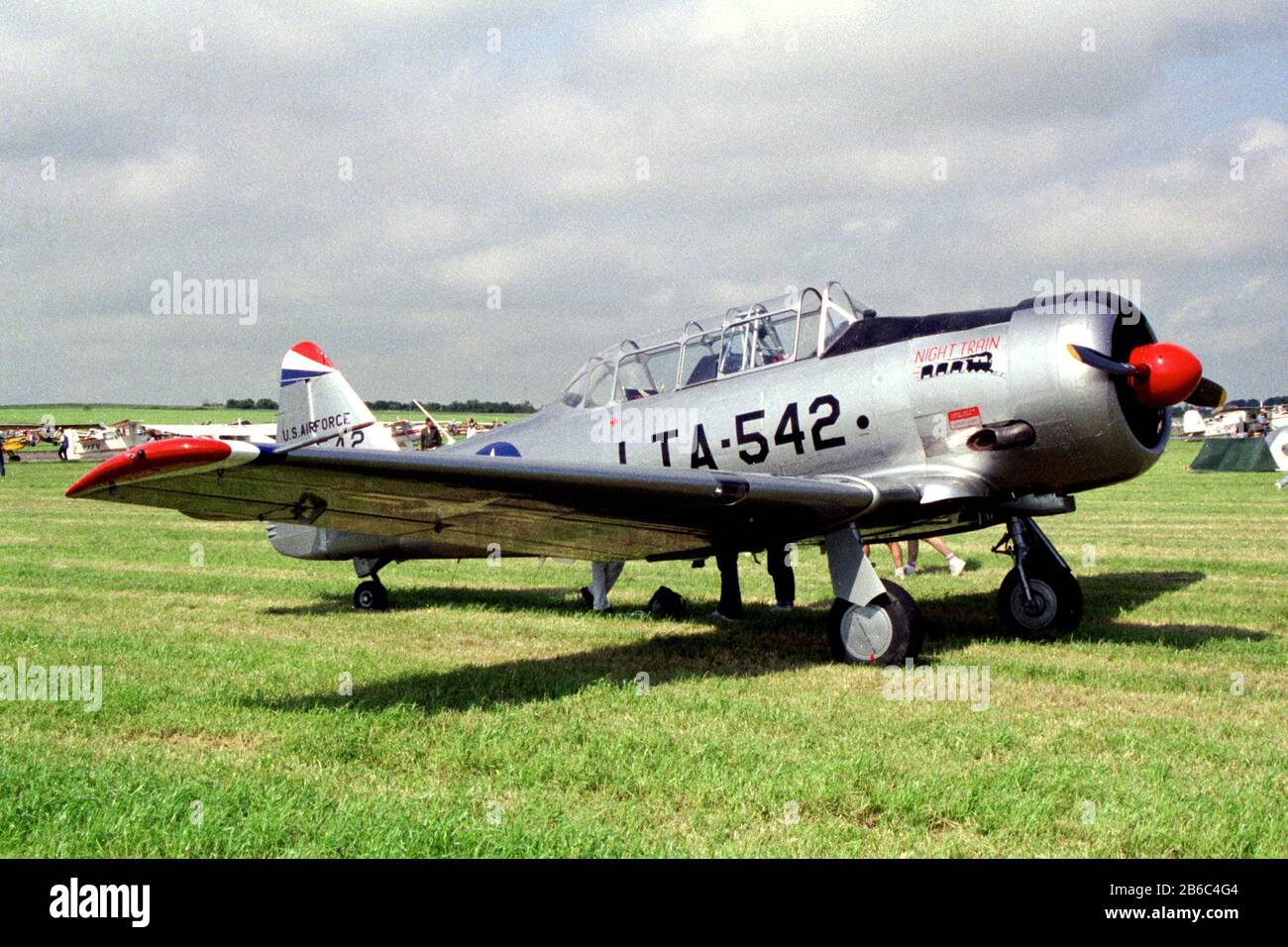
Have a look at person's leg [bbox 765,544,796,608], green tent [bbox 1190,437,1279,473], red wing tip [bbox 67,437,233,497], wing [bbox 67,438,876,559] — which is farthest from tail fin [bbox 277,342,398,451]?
green tent [bbox 1190,437,1279,473]

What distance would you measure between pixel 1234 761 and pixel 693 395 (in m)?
5.05

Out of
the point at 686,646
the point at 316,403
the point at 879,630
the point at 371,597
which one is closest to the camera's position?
the point at 879,630

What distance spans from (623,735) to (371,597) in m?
5.88

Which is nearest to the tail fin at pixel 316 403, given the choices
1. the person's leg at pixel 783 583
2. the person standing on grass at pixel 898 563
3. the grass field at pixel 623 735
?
the grass field at pixel 623 735

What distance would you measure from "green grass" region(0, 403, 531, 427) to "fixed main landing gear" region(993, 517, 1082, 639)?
92.5 metres

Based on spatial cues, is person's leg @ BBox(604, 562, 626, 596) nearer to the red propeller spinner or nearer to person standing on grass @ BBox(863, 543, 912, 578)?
person standing on grass @ BBox(863, 543, 912, 578)

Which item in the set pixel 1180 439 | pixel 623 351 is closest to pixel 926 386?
pixel 623 351

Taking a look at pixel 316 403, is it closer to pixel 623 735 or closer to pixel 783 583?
pixel 783 583

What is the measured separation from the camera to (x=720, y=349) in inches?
339

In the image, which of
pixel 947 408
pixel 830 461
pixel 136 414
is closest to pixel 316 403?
pixel 830 461

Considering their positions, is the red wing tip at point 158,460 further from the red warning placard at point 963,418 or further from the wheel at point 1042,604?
the wheel at point 1042,604

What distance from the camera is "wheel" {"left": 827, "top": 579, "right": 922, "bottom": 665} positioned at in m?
6.80
